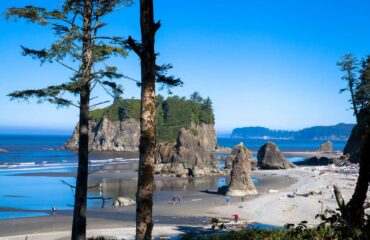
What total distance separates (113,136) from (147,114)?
139452 millimetres

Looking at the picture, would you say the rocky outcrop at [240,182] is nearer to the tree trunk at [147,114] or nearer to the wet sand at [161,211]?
the wet sand at [161,211]

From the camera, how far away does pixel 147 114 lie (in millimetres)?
7035

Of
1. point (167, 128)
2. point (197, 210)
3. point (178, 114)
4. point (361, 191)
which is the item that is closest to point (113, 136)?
point (178, 114)

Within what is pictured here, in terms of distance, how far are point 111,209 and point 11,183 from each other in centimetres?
2274

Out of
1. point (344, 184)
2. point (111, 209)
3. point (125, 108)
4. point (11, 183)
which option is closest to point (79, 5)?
point (111, 209)

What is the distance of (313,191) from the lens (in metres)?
39.9

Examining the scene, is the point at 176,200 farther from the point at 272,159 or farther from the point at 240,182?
the point at 272,159

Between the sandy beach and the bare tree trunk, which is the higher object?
the bare tree trunk

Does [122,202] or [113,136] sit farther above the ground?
[113,136]

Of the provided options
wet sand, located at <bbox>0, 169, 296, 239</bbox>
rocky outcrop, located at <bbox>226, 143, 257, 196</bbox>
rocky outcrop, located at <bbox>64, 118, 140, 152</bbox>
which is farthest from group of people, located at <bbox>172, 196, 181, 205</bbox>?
rocky outcrop, located at <bbox>64, 118, 140, 152</bbox>

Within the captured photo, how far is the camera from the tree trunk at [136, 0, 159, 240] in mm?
6891

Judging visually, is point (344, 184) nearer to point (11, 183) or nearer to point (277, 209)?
point (277, 209)

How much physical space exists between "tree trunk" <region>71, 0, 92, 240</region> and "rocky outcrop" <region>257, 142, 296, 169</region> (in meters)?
56.5

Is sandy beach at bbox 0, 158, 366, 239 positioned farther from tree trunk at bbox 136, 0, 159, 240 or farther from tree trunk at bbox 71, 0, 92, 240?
tree trunk at bbox 136, 0, 159, 240
